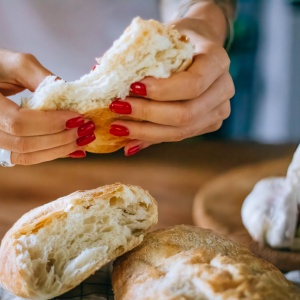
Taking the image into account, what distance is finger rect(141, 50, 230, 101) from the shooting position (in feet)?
3.18

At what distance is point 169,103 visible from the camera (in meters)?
1.03

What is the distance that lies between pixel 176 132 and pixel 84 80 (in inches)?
8.9

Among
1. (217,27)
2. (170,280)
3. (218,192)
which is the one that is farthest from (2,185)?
(170,280)

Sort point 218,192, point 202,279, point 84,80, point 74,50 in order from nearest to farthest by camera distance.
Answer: point 202,279
point 84,80
point 218,192
point 74,50

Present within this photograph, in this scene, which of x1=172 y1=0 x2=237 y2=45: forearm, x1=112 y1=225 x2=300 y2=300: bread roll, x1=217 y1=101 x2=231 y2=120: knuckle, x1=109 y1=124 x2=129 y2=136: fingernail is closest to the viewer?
x1=112 y1=225 x2=300 y2=300: bread roll

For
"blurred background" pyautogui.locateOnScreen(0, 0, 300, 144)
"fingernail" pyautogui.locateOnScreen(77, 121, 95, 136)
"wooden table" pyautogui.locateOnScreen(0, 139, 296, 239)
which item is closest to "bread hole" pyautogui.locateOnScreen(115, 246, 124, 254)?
"fingernail" pyautogui.locateOnScreen(77, 121, 95, 136)

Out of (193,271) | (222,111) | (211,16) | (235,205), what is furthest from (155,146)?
(193,271)

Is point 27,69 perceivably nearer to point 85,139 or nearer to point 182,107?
point 85,139

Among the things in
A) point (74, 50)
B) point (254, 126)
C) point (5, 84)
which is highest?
point (74, 50)

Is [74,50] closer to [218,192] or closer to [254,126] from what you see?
[218,192]

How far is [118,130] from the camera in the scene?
1024mm

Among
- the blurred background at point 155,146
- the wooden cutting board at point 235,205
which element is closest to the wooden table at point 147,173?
the blurred background at point 155,146

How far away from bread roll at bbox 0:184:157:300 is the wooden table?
2.41 feet

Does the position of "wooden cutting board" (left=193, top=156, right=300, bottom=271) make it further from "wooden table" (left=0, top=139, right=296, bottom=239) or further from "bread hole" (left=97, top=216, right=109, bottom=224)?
"bread hole" (left=97, top=216, right=109, bottom=224)
